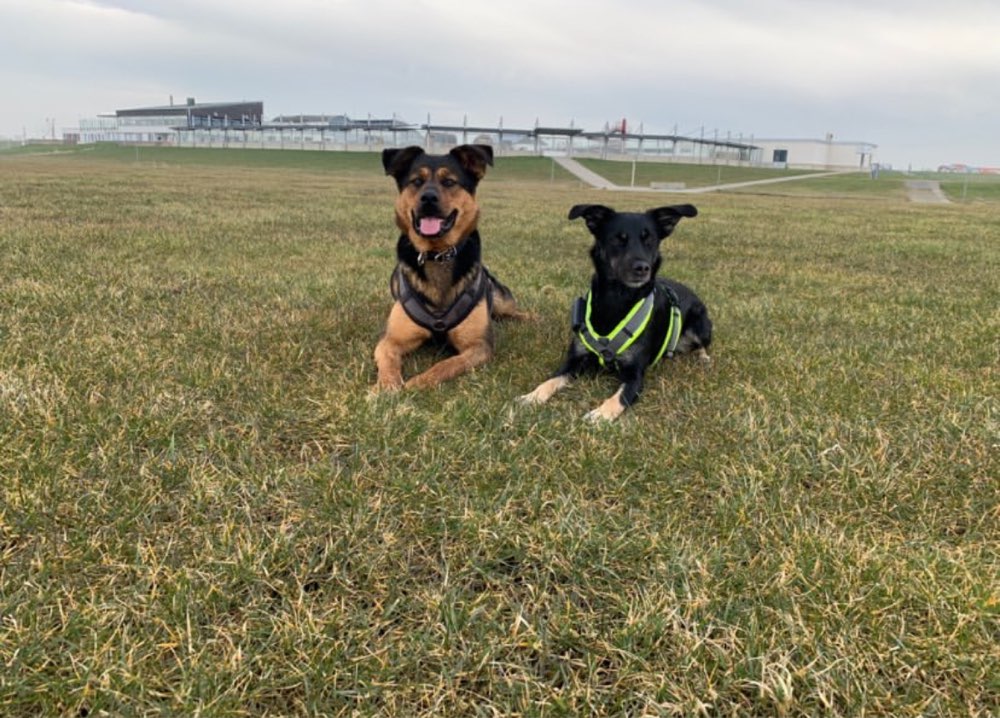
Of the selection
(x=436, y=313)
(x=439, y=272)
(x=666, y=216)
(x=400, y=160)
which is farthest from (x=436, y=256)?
(x=666, y=216)

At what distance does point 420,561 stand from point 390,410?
48.8 inches

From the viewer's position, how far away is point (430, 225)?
4.48 metres

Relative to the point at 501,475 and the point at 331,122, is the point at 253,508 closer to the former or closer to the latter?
the point at 501,475

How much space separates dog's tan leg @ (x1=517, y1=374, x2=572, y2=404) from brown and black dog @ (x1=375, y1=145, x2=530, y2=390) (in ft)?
2.09

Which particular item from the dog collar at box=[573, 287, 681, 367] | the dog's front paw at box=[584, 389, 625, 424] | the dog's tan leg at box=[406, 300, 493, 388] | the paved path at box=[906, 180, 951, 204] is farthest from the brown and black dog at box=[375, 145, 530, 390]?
the paved path at box=[906, 180, 951, 204]

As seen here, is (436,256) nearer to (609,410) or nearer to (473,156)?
(473,156)

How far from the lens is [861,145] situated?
331 feet

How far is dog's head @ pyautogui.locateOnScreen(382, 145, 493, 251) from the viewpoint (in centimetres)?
448

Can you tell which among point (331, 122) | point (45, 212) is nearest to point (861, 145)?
point (331, 122)

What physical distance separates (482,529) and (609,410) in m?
1.46

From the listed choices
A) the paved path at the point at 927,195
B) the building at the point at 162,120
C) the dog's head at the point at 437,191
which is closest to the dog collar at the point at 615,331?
the dog's head at the point at 437,191

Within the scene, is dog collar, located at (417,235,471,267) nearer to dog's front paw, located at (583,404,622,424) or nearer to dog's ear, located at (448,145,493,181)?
dog's ear, located at (448,145,493,181)

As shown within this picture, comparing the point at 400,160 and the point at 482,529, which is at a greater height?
the point at 400,160

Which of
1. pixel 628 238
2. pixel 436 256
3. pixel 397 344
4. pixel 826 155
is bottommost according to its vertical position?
pixel 397 344
